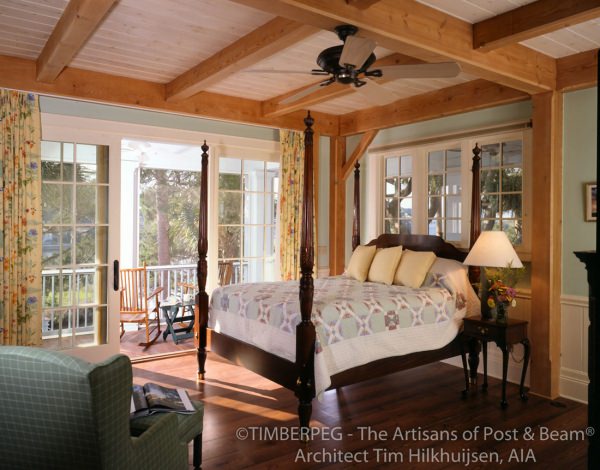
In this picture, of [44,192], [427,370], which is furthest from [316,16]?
[427,370]

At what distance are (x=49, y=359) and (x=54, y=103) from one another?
3.56 m

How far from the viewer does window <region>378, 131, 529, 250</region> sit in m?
4.56

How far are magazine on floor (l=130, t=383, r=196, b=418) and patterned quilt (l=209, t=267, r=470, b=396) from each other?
1.04m

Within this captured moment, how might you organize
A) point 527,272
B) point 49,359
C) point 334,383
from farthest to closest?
point 527,272 < point 334,383 < point 49,359

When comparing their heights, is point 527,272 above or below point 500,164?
below

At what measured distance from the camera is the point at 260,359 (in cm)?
377

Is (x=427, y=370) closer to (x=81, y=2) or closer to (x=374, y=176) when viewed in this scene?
(x=374, y=176)

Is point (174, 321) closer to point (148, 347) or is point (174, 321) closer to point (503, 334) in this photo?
point (148, 347)

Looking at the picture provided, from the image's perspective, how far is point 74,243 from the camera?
4598 millimetres

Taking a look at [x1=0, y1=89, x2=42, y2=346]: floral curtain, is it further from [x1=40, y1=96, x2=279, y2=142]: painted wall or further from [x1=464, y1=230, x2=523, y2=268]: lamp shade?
[x1=464, y1=230, x2=523, y2=268]: lamp shade

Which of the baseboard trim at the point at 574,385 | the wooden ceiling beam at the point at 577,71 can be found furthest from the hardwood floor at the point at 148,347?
the wooden ceiling beam at the point at 577,71

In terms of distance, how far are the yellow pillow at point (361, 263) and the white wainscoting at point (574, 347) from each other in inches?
70.6

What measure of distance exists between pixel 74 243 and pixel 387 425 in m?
3.24

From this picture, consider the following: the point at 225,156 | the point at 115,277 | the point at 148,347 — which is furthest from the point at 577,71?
the point at 148,347
